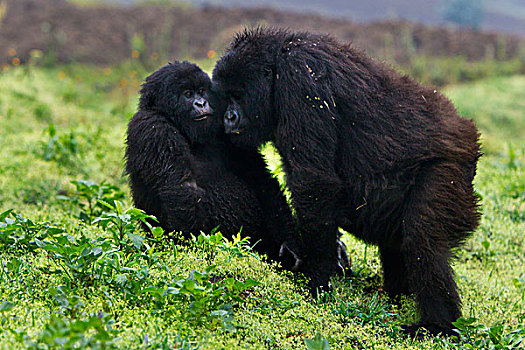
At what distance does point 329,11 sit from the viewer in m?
23.8

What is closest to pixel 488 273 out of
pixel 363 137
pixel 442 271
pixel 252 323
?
pixel 442 271

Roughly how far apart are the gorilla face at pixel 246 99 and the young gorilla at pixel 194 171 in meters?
0.19

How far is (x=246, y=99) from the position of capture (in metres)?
4.22

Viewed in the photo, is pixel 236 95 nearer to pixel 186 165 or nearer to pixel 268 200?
pixel 186 165

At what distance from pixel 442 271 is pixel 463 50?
480 inches

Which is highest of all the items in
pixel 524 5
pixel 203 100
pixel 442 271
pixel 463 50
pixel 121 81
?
pixel 524 5

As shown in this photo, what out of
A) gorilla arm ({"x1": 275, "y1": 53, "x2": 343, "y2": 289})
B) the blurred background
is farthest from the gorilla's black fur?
the blurred background

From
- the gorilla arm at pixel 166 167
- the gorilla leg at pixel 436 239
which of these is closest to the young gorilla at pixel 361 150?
the gorilla leg at pixel 436 239

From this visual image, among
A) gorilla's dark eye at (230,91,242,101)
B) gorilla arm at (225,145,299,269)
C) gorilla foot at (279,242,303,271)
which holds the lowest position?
gorilla foot at (279,242,303,271)

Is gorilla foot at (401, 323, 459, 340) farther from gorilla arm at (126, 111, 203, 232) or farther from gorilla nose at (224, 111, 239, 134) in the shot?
gorilla nose at (224, 111, 239, 134)

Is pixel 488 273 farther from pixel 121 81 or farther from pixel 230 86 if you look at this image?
pixel 121 81

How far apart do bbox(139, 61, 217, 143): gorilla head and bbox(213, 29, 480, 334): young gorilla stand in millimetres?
212

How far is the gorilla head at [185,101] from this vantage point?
440cm

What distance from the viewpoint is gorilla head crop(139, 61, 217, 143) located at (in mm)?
4398
